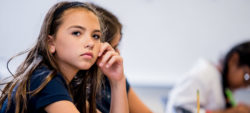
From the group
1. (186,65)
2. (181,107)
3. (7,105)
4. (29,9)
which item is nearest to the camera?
(7,105)

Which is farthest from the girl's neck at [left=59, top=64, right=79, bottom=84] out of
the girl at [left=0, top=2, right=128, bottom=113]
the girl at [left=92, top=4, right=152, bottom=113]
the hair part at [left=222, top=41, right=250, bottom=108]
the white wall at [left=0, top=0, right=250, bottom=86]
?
the white wall at [left=0, top=0, right=250, bottom=86]

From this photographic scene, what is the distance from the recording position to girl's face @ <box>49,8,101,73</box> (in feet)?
2.68

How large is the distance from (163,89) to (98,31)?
2023mm

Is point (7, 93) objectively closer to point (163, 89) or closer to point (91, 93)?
point (91, 93)

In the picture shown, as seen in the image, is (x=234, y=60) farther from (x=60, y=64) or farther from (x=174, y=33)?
(x=60, y=64)

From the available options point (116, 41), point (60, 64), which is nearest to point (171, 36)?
point (116, 41)

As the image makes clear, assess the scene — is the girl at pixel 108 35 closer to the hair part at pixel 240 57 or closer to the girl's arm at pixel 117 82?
the girl's arm at pixel 117 82

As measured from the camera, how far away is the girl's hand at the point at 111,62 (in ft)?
2.96

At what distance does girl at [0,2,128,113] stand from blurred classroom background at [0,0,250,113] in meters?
1.63

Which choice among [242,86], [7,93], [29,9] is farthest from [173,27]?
[7,93]

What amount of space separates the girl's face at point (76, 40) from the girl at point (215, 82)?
1025 mm

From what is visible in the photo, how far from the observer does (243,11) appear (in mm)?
2830

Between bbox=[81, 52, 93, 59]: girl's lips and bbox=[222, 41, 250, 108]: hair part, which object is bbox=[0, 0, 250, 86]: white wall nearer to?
bbox=[222, 41, 250, 108]: hair part

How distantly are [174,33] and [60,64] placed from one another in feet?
6.55
